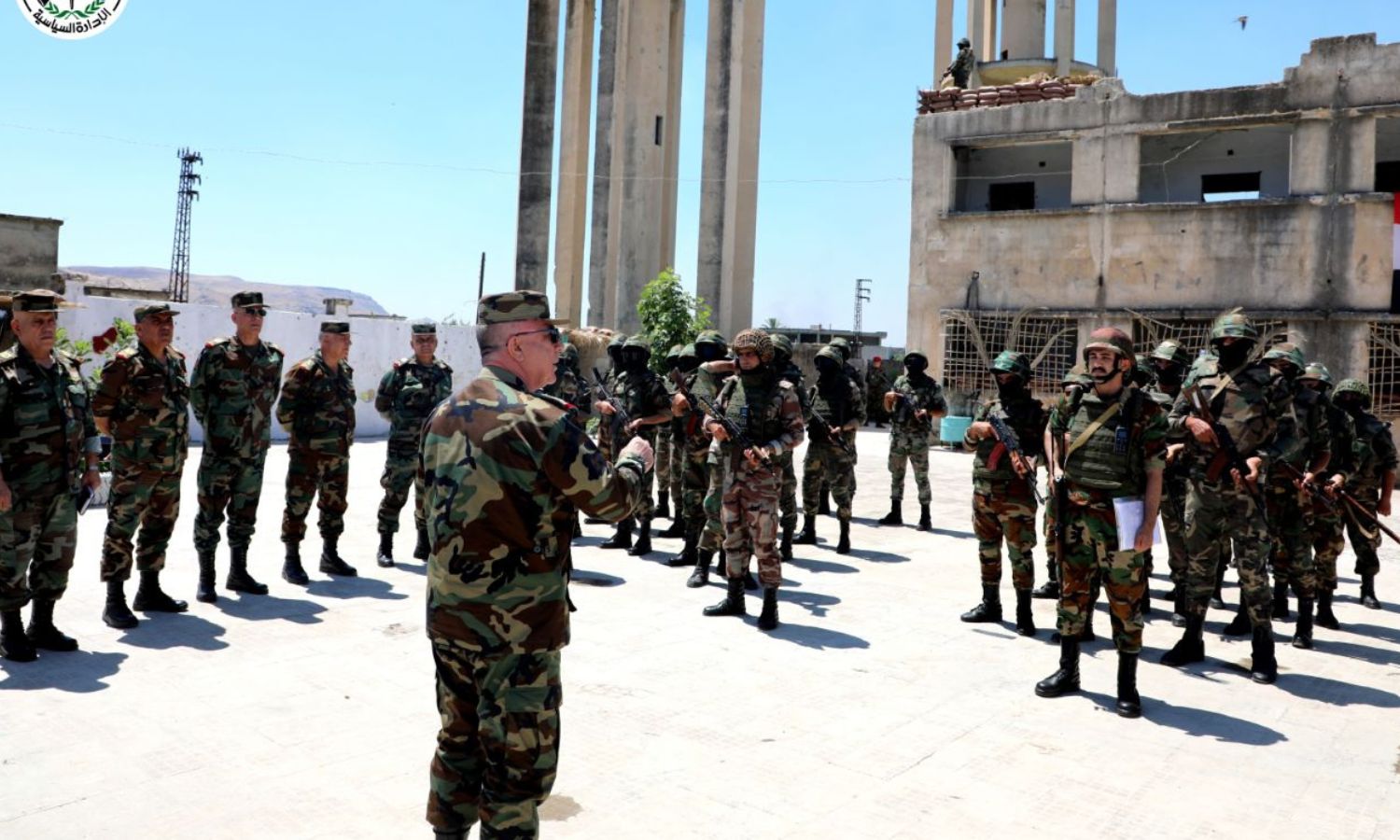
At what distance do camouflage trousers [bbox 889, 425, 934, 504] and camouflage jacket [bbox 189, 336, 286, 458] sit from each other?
6801 millimetres

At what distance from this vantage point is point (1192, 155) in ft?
72.5

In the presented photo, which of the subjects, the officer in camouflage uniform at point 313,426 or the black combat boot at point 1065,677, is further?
the officer in camouflage uniform at point 313,426

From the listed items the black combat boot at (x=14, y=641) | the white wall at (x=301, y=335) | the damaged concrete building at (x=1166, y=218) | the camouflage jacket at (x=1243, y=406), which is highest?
the damaged concrete building at (x=1166, y=218)

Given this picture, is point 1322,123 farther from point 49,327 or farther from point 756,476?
point 49,327

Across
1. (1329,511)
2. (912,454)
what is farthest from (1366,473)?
(912,454)

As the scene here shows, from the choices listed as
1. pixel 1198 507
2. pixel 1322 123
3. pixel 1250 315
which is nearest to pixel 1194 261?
pixel 1250 315

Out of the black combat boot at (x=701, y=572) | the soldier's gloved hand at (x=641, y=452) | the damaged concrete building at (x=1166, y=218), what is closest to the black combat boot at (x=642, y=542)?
the black combat boot at (x=701, y=572)

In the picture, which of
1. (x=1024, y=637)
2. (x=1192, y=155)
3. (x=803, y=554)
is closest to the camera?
(x=1024, y=637)

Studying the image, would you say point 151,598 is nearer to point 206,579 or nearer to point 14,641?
point 206,579

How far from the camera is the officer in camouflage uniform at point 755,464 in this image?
693 cm

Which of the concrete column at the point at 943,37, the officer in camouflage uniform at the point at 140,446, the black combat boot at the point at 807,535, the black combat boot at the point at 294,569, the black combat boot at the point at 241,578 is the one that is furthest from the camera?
the concrete column at the point at 943,37

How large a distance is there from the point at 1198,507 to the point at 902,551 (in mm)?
4041

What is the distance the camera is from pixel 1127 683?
5.37 meters

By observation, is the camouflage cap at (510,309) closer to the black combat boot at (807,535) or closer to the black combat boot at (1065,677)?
the black combat boot at (1065,677)
